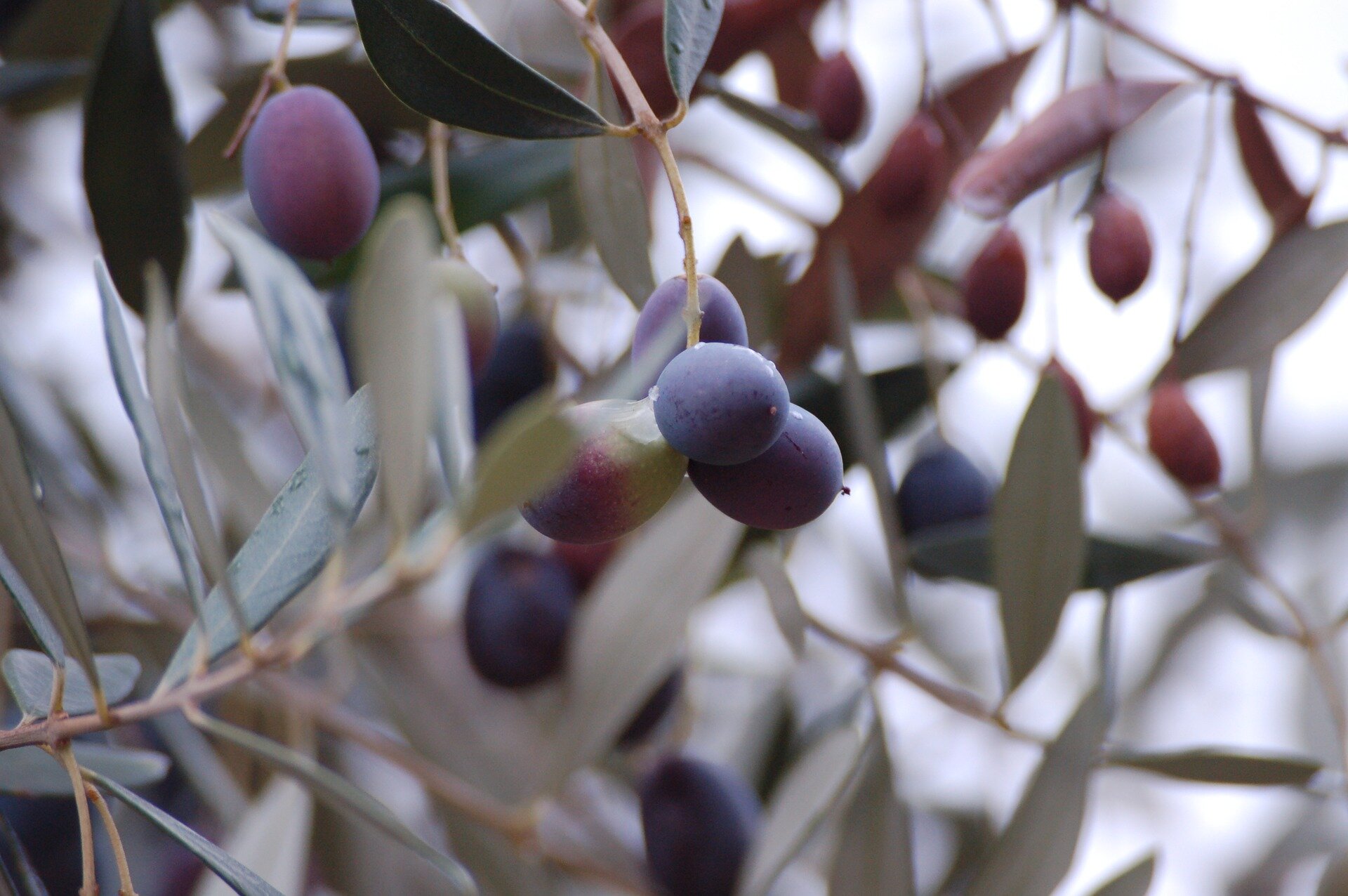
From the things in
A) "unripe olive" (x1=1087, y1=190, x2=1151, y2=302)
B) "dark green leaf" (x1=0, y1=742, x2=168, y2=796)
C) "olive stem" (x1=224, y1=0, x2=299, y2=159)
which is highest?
"olive stem" (x1=224, y1=0, x2=299, y2=159)

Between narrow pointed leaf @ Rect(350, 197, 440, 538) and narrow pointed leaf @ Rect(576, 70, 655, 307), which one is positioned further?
narrow pointed leaf @ Rect(576, 70, 655, 307)

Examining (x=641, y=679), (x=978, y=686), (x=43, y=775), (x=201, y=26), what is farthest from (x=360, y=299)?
→ (x=978, y=686)

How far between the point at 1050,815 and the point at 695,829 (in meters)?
0.32

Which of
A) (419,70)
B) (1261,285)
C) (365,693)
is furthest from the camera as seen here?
(365,693)

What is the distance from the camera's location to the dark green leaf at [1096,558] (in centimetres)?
69

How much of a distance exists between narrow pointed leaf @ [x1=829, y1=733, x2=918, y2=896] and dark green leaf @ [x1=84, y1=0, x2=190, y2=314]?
50cm

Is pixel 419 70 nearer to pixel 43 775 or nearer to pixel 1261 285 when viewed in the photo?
pixel 43 775

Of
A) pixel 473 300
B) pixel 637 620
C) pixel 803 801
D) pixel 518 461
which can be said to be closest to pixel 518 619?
pixel 637 620

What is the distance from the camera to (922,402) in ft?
2.81

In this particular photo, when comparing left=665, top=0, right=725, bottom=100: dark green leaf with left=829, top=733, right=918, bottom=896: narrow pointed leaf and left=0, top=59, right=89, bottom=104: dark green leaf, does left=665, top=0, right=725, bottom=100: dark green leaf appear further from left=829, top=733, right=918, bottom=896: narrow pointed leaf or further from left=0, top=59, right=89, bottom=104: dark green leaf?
left=0, top=59, right=89, bottom=104: dark green leaf

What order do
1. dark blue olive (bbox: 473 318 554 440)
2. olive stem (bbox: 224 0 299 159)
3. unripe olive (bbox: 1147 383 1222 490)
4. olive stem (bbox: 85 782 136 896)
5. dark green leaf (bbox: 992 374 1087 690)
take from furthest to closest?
dark blue olive (bbox: 473 318 554 440), unripe olive (bbox: 1147 383 1222 490), dark green leaf (bbox: 992 374 1087 690), olive stem (bbox: 224 0 299 159), olive stem (bbox: 85 782 136 896)

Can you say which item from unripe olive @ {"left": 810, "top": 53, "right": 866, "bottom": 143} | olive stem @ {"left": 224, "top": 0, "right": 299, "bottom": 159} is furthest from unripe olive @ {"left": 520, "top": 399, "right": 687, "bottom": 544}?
unripe olive @ {"left": 810, "top": 53, "right": 866, "bottom": 143}

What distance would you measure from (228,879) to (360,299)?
9.0 inches

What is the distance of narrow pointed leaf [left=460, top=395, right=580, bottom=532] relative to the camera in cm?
30
